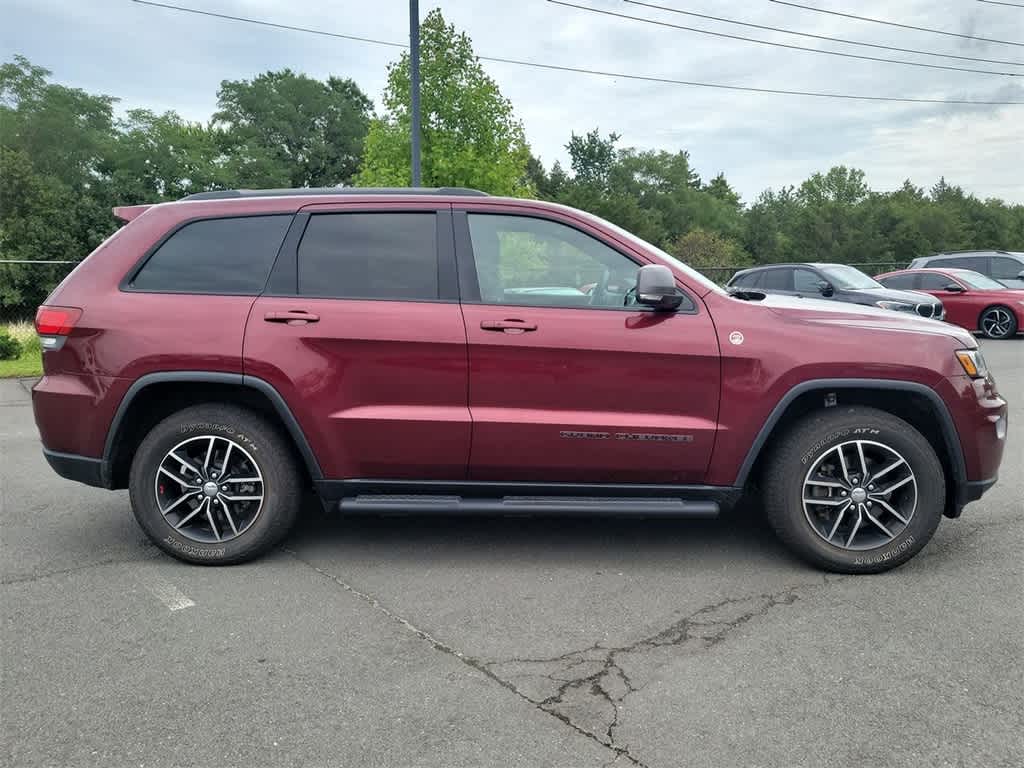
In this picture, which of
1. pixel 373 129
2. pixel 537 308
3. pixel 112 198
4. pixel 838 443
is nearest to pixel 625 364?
pixel 537 308

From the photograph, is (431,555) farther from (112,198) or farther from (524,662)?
(112,198)

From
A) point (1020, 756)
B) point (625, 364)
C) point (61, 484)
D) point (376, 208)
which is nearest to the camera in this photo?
point (1020, 756)

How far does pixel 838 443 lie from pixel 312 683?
260 cm

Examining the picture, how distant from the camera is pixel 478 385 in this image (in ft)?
12.5

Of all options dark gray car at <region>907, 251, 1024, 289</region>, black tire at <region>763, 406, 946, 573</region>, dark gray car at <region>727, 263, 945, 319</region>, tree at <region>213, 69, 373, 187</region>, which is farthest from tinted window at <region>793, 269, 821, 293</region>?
tree at <region>213, 69, 373, 187</region>

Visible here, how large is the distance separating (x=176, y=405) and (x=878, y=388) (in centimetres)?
352

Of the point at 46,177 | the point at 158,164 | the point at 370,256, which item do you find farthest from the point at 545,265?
the point at 158,164

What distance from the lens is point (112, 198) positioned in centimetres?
4488

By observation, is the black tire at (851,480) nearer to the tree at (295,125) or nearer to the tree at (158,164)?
the tree at (158,164)

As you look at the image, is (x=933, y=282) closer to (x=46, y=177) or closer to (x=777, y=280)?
(x=777, y=280)

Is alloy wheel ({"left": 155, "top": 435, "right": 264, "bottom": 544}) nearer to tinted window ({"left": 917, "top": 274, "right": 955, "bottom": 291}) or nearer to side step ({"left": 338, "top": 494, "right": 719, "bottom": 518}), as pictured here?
side step ({"left": 338, "top": 494, "right": 719, "bottom": 518})

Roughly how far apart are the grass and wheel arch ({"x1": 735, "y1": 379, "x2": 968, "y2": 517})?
31.6 feet

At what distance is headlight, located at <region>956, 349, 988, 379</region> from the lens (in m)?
3.86

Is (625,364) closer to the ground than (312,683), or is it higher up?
higher up
